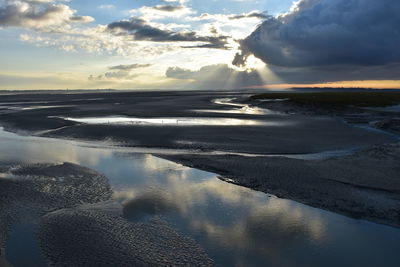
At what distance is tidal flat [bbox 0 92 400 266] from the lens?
8250 mm

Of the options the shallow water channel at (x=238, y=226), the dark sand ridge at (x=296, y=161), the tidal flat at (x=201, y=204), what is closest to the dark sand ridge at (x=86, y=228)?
the tidal flat at (x=201, y=204)

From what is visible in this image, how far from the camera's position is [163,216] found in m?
10.4

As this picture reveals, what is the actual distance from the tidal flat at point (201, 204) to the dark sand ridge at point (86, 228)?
0.04 metres

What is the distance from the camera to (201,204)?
38.0ft

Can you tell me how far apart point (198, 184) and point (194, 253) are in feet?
18.9

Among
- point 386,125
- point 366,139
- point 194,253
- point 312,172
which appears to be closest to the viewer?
point 194,253

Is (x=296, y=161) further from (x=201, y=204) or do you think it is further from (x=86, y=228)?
(x=86, y=228)

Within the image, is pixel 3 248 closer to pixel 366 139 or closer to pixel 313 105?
pixel 366 139

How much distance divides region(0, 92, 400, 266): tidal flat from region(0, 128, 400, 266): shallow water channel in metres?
0.04

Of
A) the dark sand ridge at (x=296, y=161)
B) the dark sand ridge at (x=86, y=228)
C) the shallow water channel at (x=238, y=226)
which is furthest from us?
the dark sand ridge at (x=296, y=161)

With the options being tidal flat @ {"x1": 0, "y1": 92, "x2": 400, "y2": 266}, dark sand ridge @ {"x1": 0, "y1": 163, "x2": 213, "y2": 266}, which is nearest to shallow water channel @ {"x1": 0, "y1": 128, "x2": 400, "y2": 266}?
tidal flat @ {"x1": 0, "y1": 92, "x2": 400, "y2": 266}

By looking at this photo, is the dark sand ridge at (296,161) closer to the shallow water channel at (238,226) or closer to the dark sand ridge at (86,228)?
the shallow water channel at (238,226)

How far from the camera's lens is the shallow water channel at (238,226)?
26.6 feet

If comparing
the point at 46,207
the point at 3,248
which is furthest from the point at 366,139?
the point at 3,248
